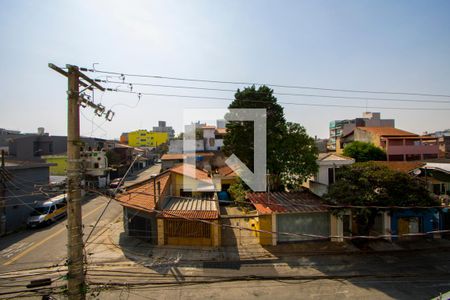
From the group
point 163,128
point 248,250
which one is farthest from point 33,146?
point 163,128

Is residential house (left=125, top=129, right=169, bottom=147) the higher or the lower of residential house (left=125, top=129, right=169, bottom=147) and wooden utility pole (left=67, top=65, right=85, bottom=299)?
the higher

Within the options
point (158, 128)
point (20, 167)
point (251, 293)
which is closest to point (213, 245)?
point (251, 293)

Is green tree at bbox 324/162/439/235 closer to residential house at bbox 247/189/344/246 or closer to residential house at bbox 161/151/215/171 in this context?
residential house at bbox 247/189/344/246

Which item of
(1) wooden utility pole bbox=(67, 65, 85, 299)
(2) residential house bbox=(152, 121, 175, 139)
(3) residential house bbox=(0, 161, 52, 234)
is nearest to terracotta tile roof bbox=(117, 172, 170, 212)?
(3) residential house bbox=(0, 161, 52, 234)

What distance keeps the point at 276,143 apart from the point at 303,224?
8.34 m

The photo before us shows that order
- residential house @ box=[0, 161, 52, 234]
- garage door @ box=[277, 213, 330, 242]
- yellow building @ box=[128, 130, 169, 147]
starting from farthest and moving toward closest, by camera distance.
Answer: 1. yellow building @ box=[128, 130, 169, 147]
2. residential house @ box=[0, 161, 52, 234]
3. garage door @ box=[277, 213, 330, 242]

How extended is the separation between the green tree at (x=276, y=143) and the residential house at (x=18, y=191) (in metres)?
16.5

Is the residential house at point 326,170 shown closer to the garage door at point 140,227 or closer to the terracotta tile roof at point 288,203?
the terracotta tile roof at point 288,203

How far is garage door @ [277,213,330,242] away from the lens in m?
16.5

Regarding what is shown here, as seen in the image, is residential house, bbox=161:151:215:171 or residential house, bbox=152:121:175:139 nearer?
residential house, bbox=161:151:215:171

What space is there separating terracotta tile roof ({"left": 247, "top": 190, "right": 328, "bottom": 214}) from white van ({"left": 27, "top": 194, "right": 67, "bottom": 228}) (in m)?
16.0

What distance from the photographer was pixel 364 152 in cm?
3366

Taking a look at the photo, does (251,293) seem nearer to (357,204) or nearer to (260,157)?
(357,204)

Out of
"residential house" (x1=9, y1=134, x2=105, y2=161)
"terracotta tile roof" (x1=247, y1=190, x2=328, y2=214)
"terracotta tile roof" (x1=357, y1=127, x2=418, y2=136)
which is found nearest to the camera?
"terracotta tile roof" (x1=247, y1=190, x2=328, y2=214)
